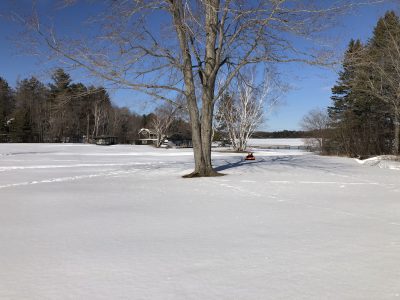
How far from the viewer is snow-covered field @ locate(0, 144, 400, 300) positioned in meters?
3.48

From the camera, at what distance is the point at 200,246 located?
4.81 meters

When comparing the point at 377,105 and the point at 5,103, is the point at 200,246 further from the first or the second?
the point at 5,103

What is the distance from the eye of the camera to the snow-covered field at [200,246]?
3480 mm

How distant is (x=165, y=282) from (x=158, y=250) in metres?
1.05

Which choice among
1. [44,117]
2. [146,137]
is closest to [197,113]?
[44,117]

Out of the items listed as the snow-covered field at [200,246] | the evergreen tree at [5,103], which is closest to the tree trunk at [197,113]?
the snow-covered field at [200,246]

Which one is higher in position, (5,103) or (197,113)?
(5,103)

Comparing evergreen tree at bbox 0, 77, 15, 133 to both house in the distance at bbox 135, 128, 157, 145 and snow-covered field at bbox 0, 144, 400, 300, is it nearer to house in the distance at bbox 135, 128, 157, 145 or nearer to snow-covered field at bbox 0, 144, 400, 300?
house in the distance at bbox 135, 128, 157, 145

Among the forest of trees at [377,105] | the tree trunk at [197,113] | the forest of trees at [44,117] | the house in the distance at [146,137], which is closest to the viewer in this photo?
the tree trunk at [197,113]

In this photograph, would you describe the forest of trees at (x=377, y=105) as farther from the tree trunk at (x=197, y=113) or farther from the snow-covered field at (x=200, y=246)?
the snow-covered field at (x=200, y=246)

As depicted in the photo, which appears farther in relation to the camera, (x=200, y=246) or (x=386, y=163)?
(x=386, y=163)

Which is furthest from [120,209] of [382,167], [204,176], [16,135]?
[16,135]

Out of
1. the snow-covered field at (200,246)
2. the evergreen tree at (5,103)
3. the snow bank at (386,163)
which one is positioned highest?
the evergreen tree at (5,103)

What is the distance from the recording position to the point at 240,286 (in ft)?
11.5
